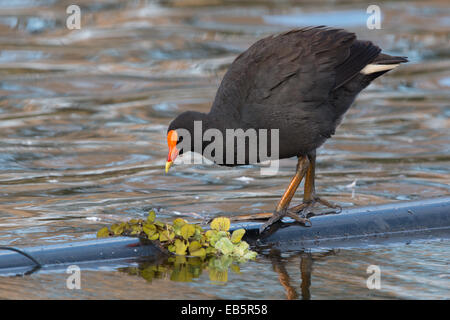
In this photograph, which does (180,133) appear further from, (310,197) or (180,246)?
(310,197)

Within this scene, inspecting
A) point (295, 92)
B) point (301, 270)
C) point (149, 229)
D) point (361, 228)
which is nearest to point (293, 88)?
point (295, 92)

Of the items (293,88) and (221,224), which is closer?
(221,224)

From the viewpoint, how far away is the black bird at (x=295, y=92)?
17.7ft

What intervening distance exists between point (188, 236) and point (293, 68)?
1.38 m

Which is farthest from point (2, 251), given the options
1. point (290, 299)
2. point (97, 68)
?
point (97, 68)

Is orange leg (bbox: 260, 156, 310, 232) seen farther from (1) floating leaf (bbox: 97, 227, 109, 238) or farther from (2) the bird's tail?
(1) floating leaf (bbox: 97, 227, 109, 238)

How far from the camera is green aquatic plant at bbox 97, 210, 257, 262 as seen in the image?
16.0 feet

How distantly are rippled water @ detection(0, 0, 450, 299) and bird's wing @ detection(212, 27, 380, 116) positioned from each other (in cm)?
92

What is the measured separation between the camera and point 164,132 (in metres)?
8.76

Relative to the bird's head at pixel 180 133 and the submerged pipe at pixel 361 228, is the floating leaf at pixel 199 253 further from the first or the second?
the bird's head at pixel 180 133

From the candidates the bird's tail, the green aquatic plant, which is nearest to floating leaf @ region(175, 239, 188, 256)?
the green aquatic plant

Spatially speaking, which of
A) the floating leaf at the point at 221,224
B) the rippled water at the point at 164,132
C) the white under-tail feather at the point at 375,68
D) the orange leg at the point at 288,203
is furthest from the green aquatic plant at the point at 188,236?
the white under-tail feather at the point at 375,68

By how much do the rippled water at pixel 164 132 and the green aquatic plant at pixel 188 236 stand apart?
15 centimetres

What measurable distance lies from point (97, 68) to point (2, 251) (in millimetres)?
7099
